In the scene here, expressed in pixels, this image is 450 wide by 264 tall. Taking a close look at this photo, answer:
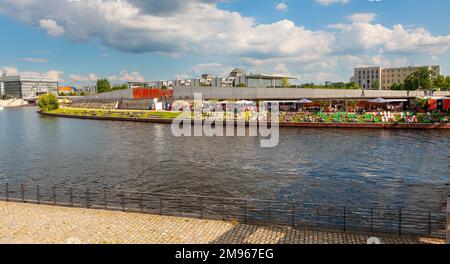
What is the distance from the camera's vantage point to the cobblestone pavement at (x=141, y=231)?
12978 millimetres

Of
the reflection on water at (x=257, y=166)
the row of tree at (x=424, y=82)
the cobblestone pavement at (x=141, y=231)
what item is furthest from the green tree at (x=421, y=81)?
the cobblestone pavement at (x=141, y=231)

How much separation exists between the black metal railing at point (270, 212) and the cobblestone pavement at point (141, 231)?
3.33 feet

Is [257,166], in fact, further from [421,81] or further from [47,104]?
[421,81]

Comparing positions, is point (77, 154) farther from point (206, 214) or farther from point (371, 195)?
point (371, 195)

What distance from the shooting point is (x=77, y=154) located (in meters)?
37.9

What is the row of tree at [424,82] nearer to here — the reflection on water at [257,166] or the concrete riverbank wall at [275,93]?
the concrete riverbank wall at [275,93]

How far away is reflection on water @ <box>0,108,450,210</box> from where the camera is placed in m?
23.0

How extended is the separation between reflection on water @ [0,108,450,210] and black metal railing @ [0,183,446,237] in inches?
71.6

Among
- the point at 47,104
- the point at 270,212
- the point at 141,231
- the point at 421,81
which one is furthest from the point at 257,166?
the point at 421,81

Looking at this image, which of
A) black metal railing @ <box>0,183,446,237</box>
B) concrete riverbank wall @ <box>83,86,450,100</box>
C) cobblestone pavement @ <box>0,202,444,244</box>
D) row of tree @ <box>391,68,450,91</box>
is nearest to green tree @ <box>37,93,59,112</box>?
concrete riverbank wall @ <box>83,86,450,100</box>

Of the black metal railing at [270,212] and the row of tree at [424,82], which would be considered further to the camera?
the row of tree at [424,82]

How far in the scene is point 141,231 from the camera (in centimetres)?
1387
